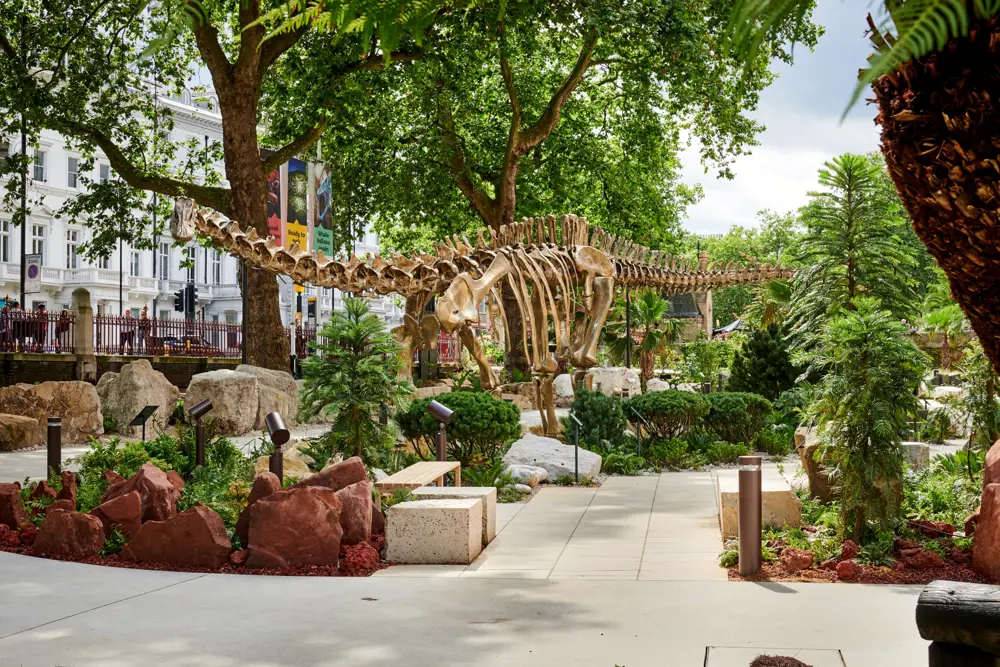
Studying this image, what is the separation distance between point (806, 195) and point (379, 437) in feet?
24.2

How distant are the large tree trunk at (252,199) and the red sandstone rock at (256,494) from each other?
1073cm

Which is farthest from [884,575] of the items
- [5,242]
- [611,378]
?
[5,242]

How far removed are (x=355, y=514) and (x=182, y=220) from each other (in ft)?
10.6

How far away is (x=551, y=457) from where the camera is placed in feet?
44.2

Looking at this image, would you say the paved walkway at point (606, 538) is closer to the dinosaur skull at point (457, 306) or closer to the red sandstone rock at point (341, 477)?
the red sandstone rock at point (341, 477)

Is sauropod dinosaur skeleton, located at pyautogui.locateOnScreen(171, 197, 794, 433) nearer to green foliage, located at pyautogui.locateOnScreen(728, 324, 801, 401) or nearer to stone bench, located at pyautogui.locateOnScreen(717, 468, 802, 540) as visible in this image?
green foliage, located at pyautogui.locateOnScreen(728, 324, 801, 401)

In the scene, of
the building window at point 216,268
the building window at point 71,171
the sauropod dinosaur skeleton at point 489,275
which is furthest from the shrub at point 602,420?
the building window at point 216,268

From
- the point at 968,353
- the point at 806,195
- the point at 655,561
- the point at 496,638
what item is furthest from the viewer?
the point at 806,195

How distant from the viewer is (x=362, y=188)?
26.7 metres

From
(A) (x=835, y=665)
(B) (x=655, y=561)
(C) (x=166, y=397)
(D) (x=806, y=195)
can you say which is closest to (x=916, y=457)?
(D) (x=806, y=195)

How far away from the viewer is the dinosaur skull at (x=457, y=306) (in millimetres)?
12492

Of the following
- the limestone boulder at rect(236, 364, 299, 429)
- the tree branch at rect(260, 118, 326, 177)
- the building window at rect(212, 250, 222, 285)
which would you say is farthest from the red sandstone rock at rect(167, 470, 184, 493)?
the building window at rect(212, 250, 222, 285)

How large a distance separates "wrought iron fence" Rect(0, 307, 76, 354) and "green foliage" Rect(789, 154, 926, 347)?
629 inches

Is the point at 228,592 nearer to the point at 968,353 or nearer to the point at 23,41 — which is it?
the point at 968,353
